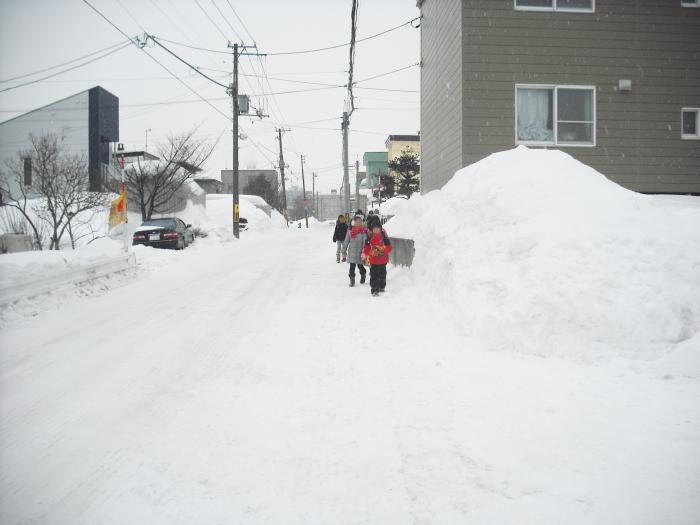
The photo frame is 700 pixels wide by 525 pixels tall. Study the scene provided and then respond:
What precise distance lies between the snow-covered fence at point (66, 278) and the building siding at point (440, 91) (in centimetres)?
906

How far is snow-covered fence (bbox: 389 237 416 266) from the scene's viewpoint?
998 cm

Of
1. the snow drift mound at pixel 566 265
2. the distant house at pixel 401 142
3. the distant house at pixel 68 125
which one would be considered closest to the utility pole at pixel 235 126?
the distant house at pixel 68 125

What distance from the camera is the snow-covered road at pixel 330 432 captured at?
2.72 meters

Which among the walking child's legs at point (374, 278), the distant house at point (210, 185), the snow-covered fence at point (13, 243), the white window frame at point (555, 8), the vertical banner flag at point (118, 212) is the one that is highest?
the distant house at point (210, 185)

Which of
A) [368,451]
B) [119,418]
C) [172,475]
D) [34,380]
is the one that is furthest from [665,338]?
[34,380]

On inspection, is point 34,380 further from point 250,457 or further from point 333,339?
point 333,339

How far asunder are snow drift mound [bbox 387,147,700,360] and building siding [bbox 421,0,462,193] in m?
5.58

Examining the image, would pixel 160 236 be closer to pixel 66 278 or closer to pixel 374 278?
pixel 66 278

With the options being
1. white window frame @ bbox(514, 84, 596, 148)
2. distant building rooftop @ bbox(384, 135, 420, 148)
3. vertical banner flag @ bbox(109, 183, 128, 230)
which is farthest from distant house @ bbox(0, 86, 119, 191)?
distant building rooftop @ bbox(384, 135, 420, 148)

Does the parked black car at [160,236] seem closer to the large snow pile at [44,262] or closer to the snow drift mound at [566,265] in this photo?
the large snow pile at [44,262]

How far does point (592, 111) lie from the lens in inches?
503

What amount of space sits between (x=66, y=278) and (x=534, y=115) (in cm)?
1199

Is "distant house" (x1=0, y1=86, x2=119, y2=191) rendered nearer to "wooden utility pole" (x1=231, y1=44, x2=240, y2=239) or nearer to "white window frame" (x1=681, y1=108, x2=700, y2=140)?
"wooden utility pole" (x1=231, y1=44, x2=240, y2=239)

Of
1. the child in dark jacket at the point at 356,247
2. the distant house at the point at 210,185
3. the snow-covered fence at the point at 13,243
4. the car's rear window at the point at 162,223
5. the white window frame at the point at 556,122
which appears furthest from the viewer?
the distant house at the point at 210,185
